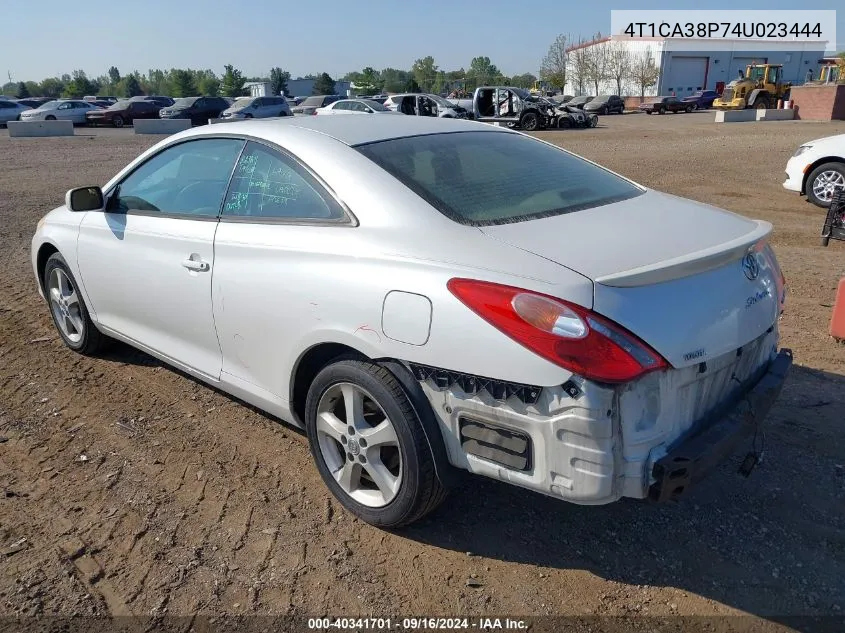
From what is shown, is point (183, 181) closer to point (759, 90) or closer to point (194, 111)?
point (194, 111)

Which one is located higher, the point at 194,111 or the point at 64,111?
the point at 64,111

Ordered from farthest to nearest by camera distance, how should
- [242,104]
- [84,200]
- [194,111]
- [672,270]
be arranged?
1. [194,111]
2. [242,104]
3. [84,200]
4. [672,270]

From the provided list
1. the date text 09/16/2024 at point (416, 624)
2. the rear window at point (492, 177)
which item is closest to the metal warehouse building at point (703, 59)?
the rear window at point (492, 177)

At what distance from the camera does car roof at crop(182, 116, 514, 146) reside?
322 centimetres

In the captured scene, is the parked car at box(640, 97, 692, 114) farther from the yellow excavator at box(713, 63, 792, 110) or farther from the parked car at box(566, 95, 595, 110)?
the yellow excavator at box(713, 63, 792, 110)

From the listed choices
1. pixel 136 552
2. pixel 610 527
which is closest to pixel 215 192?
pixel 136 552

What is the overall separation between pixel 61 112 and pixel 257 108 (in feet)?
38.6

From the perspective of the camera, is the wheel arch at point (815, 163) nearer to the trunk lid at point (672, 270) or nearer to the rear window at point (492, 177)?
the rear window at point (492, 177)

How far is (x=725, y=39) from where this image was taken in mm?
76188

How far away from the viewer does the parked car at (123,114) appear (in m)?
35.4

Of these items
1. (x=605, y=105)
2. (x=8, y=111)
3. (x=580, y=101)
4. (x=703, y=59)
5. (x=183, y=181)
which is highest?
(x=703, y=59)

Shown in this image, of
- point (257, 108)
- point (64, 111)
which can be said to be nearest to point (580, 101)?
point (257, 108)

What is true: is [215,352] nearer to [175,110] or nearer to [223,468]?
[223,468]

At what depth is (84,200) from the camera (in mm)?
4059
